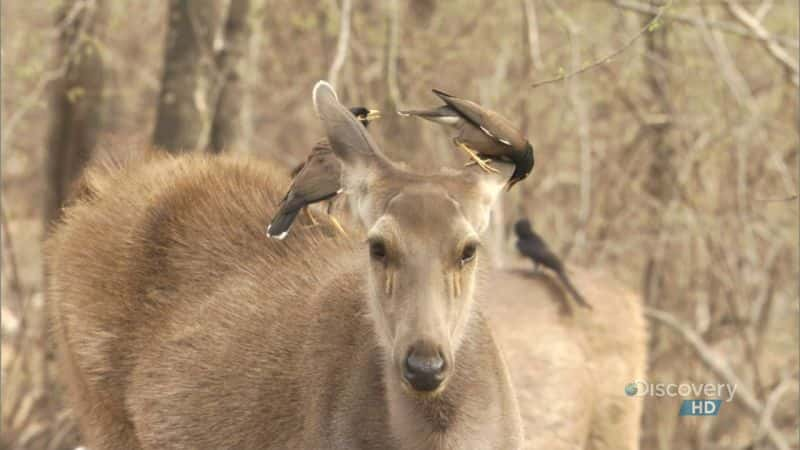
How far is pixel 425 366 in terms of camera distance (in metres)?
4.24

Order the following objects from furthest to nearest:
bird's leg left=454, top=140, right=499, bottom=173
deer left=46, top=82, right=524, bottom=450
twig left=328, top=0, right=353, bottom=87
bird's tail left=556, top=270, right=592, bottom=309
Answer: bird's tail left=556, top=270, right=592, bottom=309 < twig left=328, top=0, right=353, bottom=87 < bird's leg left=454, top=140, right=499, bottom=173 < deer left=46, top=82, right=524, bottom=450

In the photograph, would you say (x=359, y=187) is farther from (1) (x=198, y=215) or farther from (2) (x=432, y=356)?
(1) (x=198, y=215)

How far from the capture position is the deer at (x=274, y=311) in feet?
14.9

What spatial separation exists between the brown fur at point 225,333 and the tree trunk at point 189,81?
169 cm

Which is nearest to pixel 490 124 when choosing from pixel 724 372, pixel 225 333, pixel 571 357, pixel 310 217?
pixel 310 217

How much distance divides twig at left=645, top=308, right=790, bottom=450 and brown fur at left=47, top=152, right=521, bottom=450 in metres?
5.15

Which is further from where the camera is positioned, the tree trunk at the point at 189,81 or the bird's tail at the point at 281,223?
the tree trunk at the point at 189,81

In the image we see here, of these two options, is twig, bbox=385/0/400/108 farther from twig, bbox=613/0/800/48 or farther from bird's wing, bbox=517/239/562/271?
twig, bbox=613/0/800/48

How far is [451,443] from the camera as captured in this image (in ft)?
15.5

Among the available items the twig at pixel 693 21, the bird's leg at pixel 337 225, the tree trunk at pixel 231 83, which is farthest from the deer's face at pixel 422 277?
the twig at pixel 693 21

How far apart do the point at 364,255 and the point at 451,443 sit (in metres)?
0.86

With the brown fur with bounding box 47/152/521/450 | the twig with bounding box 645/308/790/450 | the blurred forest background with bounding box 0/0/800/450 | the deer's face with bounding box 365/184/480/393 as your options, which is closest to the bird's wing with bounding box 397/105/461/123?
the deer's face with bounding box 365/184/480/393

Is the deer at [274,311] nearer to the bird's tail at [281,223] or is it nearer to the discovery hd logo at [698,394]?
the bird's tail at [281,223]

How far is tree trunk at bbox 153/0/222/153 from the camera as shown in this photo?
27.6 feet
